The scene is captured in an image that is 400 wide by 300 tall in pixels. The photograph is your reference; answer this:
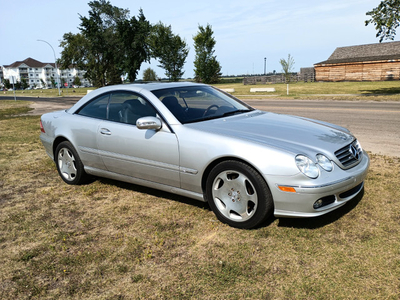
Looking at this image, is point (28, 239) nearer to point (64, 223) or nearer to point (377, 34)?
point (64, 223)

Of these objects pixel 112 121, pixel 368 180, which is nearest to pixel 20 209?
pixel 112 121

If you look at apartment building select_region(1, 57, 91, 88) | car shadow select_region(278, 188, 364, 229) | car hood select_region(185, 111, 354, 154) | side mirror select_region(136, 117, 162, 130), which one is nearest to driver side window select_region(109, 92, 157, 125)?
side mirror select_region(136, 117, 162, 130)

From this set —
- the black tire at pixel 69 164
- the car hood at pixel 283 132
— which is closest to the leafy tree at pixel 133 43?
the black tire at pixel 69 164

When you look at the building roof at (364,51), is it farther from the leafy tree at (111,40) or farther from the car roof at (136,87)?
the car roof at (136,87)

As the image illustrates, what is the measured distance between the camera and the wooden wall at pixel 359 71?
134 ft

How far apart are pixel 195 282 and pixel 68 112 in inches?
146

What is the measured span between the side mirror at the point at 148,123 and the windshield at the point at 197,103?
0.85ft

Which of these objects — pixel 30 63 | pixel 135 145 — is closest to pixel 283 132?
pixel 135 145

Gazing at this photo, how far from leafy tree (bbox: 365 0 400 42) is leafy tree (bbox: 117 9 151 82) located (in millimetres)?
42781

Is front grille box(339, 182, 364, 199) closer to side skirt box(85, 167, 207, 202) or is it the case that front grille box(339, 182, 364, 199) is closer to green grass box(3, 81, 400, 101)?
side skirt box(85, 167, 207, 202)

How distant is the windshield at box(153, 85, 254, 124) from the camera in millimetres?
4340

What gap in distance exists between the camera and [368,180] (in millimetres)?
5105

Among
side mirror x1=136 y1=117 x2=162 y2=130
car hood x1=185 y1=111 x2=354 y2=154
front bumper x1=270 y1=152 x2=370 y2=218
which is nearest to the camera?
front bumper x1=270 y1=152 x2=370 y2=218

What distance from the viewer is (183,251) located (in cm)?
337
